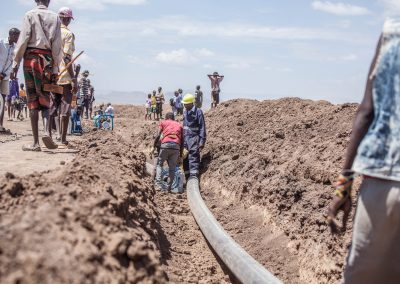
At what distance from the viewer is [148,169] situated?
8.91m

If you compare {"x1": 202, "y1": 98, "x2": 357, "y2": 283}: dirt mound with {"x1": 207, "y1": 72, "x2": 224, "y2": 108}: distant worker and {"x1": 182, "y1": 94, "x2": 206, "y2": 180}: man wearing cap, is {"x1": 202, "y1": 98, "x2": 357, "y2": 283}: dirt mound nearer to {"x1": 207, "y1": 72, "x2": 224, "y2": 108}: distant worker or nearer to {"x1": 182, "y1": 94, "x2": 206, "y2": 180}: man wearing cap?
{"x1": 182, "y1": 94, "x2": 206, "y2": 180}: man wearing cap

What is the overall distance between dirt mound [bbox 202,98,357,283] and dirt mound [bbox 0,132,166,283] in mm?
2119

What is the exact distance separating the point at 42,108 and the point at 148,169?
11.3 ft

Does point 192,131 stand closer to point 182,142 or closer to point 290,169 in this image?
point 182,142

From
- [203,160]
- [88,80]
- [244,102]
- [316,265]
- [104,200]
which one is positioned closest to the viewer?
[104,200]

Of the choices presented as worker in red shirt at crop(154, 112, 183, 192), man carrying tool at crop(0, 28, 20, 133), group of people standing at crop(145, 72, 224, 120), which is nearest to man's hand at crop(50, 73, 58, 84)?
man carrying tool at crop(0, 28, 20, 133)

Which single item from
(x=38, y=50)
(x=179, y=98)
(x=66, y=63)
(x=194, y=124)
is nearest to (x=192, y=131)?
(x=194, y=124)

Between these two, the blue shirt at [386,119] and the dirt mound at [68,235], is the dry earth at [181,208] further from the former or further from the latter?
the blue shirt at [386,119]

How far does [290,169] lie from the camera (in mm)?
6758

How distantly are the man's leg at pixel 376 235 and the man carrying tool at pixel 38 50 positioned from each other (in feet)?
13.9

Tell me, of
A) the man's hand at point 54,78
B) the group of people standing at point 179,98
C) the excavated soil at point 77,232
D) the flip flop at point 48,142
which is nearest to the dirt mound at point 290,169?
the excavated soil at point 77,232

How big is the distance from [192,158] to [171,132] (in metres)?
0.92

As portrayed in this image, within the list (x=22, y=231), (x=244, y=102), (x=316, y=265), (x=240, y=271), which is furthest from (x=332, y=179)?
(x=244, y=102)

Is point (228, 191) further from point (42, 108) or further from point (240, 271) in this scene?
point (240, 271)
